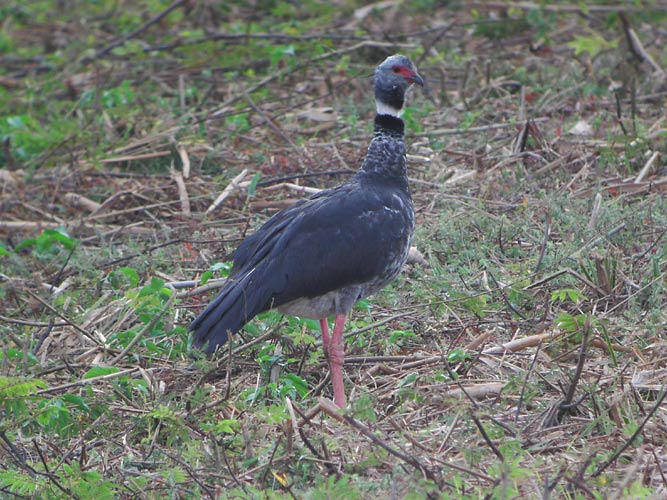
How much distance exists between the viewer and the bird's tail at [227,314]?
5.55 m

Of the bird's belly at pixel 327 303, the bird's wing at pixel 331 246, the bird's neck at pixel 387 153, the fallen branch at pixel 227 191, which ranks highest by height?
the bird's neck at pixel 387 153

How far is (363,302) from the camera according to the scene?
658cm

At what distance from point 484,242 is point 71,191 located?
361 centimetres

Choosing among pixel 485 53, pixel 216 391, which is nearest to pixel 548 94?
pixel 485 53

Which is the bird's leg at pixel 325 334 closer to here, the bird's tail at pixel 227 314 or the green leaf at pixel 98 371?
the bird's tail at pixel 227 314

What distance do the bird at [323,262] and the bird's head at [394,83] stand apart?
45 cm

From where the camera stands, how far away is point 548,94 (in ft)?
30.7

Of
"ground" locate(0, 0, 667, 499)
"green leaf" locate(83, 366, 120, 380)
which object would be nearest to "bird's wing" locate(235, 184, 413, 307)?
"ground" locate(0, 0, 667, 499)

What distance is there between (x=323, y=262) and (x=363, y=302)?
903 mm

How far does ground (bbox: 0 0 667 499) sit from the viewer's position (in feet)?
15.7

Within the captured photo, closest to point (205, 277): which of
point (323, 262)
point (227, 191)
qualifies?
point (323, 262)

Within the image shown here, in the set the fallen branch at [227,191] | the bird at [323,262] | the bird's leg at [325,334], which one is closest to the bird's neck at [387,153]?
the bird at [323,262]

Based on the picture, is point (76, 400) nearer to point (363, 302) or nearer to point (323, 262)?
point (323, 262)

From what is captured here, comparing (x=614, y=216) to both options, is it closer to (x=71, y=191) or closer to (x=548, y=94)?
(x=548, y=94)
